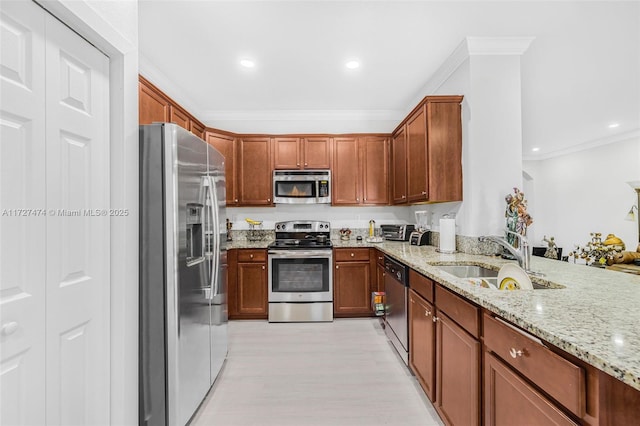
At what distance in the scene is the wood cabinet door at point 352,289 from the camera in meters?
3.61

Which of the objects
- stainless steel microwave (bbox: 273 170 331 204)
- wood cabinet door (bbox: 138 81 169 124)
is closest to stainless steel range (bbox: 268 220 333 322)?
stainless steel microwave (bbox: 273 170 331 204)

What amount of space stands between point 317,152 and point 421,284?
2550mm

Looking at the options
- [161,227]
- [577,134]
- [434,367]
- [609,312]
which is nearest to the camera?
[609,312]

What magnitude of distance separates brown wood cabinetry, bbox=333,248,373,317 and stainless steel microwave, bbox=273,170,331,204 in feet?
2.70

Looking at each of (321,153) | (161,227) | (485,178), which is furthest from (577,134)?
(161,227)

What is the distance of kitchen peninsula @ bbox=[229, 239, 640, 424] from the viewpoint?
0.73m

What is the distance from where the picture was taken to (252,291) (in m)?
3.61

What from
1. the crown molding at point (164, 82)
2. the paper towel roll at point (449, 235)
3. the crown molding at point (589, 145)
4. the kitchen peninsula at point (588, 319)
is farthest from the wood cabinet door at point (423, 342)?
A: the crown molding at point (589, 145)

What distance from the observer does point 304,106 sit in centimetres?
407

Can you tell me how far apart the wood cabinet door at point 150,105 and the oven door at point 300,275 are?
1.88 meters

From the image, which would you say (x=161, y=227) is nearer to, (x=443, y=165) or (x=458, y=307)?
(x=458, y=307)

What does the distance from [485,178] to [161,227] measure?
2587 millimetres

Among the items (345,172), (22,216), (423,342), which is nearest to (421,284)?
(423,342)

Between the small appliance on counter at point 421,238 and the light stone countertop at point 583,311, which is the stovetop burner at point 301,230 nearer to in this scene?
the small appliance on counter at point 421,238
